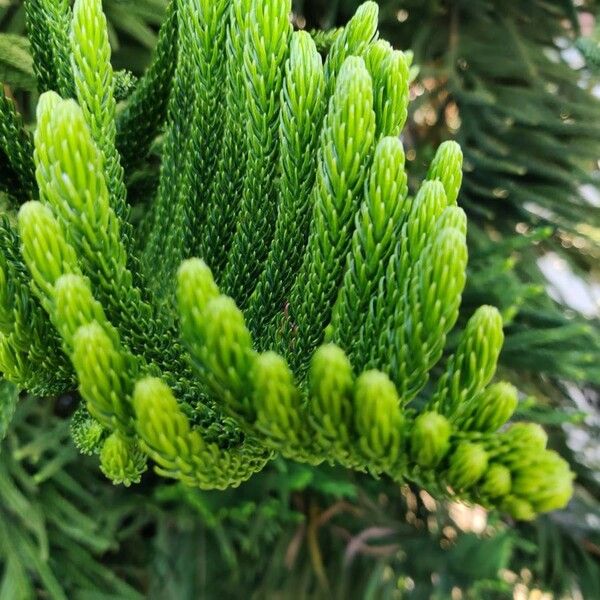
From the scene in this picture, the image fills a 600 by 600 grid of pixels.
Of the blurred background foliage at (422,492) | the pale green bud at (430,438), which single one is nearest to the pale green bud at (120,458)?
the pale green bud at (430,438)

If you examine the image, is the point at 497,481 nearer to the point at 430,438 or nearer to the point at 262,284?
the point at 430,438

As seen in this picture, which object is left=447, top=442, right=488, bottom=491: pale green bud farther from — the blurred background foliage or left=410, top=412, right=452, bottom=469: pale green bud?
the blurred background foliage

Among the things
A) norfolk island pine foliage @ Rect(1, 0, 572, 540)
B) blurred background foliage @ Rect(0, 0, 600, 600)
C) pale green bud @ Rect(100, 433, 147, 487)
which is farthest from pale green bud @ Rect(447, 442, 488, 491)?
blurred background foliage @ Rect(0, 0, 600, 600)

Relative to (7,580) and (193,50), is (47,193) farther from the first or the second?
(7,580)

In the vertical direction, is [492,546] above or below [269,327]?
below

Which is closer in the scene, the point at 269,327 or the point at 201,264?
the point at 201,264

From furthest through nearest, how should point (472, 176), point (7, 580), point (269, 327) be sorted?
point (472, 176) → point (7, 580) → point (269, 327)

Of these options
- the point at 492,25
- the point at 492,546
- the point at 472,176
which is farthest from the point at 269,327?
the point at 492,25

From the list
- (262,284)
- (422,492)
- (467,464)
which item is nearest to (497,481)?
(467,464)
